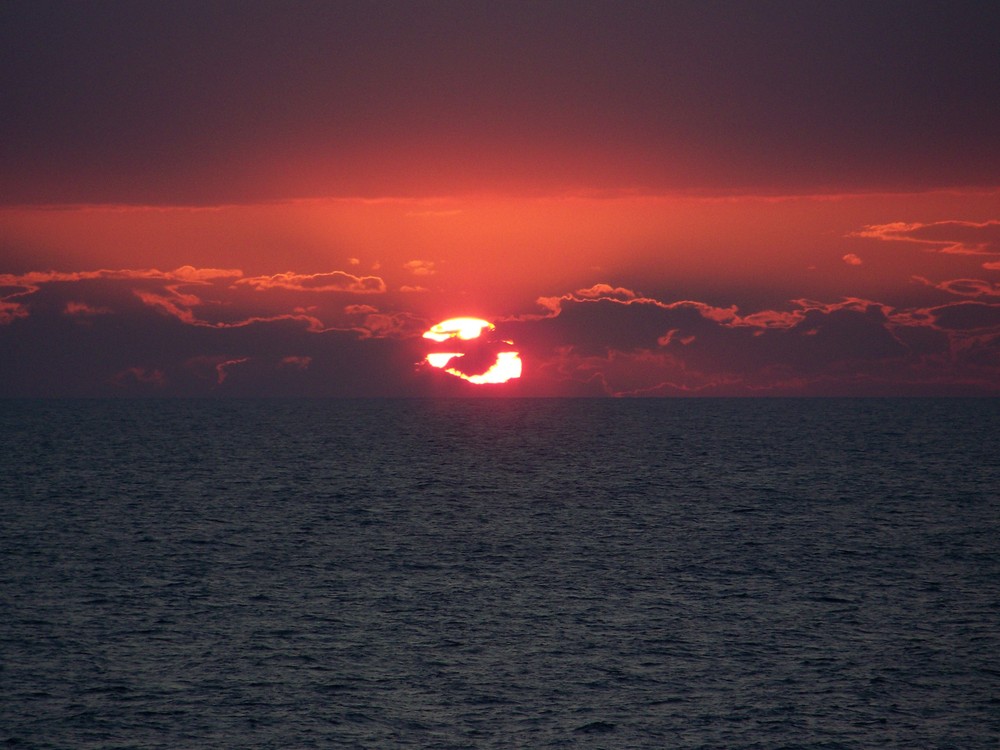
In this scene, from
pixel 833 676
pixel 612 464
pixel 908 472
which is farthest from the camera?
pixel 612 464

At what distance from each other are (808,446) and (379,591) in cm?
13474

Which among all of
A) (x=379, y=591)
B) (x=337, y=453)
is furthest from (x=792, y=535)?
(x=337, y=453)

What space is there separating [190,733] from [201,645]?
11.7 meters

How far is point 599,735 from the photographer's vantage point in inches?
1635

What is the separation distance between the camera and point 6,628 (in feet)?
180

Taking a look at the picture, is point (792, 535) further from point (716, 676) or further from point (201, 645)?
point (201, 645)

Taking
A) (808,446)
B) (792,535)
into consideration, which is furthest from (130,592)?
(808,446)

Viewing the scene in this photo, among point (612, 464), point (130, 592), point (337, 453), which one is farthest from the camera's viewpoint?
point (337, 453)

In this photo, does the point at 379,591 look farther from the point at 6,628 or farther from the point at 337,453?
the point at 337,453

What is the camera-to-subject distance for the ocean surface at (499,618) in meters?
42.8

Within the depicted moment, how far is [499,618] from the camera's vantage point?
→ 190 ft

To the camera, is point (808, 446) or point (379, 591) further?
point (808, 446)

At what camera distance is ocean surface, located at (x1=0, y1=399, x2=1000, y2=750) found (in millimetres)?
42750

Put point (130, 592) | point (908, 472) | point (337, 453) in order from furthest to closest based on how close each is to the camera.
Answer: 1. point (337, 453)
2. point (908, 472)
3. point (130, 592)
